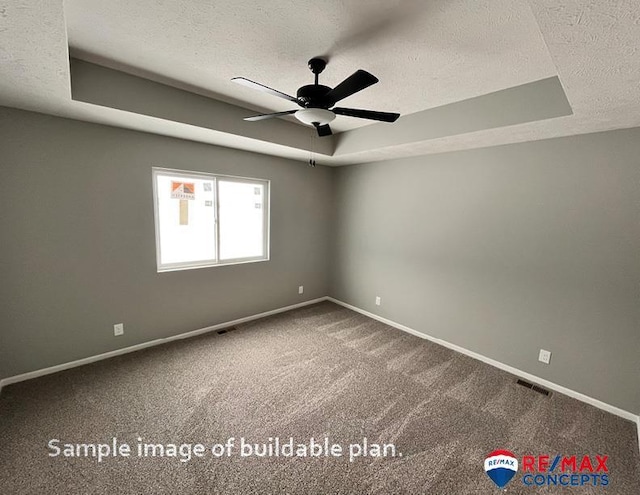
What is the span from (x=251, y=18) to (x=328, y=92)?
56 centimetres

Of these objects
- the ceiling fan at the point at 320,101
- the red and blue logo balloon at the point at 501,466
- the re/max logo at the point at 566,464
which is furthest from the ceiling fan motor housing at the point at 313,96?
the re/max logo at the point at 566,464

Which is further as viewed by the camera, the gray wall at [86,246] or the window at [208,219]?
the window at [208,219]

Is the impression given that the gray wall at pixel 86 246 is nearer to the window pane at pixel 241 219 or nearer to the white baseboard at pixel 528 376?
the window pane at pixel 241 219

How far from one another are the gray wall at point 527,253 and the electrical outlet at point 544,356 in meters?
0.05

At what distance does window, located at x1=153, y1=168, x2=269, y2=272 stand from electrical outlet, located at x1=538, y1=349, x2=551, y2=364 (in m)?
3.28

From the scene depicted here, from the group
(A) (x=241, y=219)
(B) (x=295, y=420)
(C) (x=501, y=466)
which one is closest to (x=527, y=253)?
(C) (x=501, y=466)

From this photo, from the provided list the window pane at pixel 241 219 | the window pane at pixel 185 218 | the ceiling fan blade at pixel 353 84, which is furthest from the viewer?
the window pane at pixel 241 219

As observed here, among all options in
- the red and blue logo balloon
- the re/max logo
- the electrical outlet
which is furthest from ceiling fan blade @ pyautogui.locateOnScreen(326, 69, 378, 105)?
the electrical outlet

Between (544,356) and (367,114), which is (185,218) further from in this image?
(544,356)

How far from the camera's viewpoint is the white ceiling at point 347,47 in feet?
3.72

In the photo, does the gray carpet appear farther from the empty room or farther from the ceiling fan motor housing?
the ceiling fan motor housing

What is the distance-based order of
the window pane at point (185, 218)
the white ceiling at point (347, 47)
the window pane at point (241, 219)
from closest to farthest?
the white ceiling at point (347, 47) < the window pane at point (185, 218) < the window pane at point (241, 219)

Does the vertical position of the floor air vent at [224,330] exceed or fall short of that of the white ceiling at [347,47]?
it falls short

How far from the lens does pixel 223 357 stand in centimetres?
284
